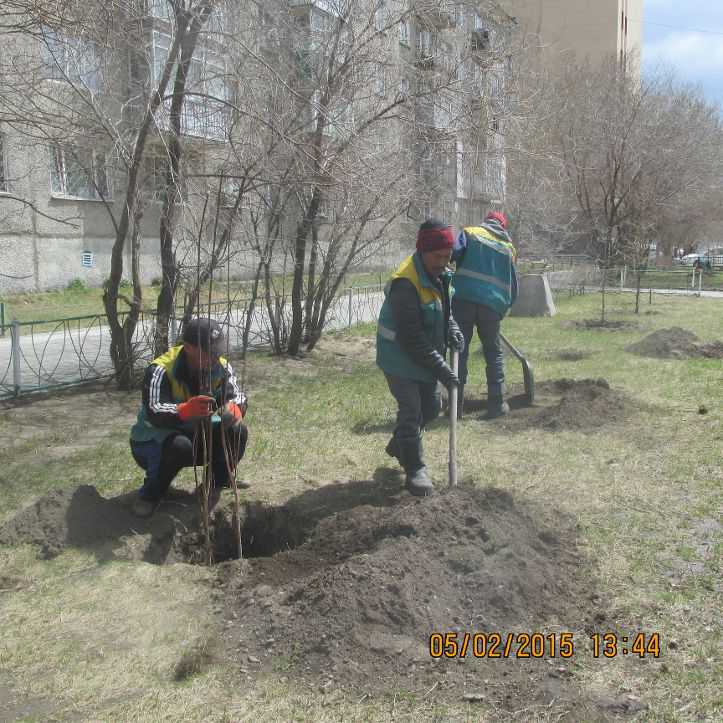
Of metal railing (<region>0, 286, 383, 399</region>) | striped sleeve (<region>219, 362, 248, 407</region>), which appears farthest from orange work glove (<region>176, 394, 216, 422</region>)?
metal railing (<region>0, 286, 383, 399</region>)

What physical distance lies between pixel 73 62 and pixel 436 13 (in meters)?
4.59

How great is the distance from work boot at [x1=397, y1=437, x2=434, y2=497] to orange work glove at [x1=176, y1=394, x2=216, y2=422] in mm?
1311

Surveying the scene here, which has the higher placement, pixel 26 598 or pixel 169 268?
pixel 169 268

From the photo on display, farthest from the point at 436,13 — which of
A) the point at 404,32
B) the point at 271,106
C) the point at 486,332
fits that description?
the point at 486,332

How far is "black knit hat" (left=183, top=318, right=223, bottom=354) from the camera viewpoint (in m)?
3.96

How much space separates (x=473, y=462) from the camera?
5.39 metres

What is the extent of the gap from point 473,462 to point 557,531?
139cm

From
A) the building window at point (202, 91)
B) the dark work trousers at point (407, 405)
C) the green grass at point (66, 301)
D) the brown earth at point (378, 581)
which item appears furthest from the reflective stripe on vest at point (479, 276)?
the green grass at point (66, 301)

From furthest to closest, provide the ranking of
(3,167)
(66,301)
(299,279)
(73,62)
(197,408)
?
(66,301), (3,167), (299,279), (73,62), (197,408)

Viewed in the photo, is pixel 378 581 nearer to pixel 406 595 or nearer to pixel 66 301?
pixel 406 595

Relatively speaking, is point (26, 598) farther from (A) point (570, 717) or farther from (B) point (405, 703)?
(A) point (570, 717)

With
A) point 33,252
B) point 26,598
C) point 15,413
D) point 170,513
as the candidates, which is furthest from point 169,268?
point 33,252

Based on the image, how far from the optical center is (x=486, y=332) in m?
6.69

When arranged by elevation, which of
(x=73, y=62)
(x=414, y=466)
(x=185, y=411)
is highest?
(x=73, y=62)
